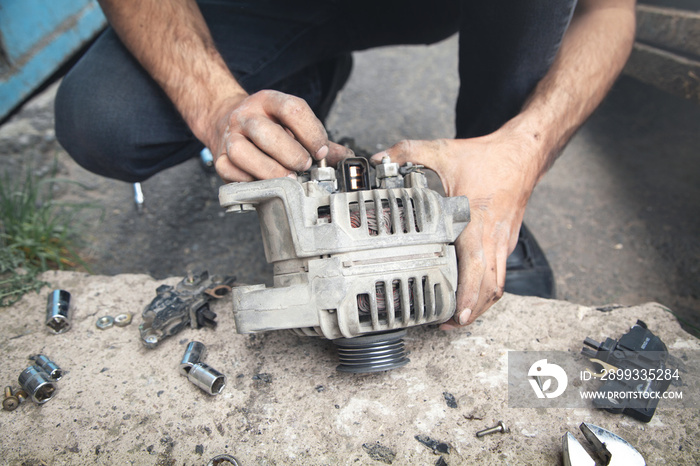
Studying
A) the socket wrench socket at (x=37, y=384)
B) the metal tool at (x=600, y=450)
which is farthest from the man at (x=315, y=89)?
the socket wrench socket at (x=37, y=384)

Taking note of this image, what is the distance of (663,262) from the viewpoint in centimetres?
265

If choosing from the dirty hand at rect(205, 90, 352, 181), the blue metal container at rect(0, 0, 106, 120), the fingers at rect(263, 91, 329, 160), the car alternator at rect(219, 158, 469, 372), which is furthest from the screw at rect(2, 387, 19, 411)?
the blue metal container at rect(0, 0, 106, 120)

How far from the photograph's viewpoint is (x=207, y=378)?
56.9 inches

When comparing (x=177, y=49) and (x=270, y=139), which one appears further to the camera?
(x=177, y=49)

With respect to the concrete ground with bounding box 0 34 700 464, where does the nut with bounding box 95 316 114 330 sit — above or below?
above

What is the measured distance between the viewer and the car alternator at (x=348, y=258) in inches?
48.7

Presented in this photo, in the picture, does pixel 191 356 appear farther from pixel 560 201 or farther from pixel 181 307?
pixel 560 201

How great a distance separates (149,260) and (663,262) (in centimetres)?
297

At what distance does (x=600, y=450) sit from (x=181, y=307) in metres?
1.42

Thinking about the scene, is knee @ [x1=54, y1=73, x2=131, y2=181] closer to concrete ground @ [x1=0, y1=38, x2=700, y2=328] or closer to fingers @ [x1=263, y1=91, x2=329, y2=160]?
concrete ground @ [x1=0, y1=38, x2=700, y2=328]

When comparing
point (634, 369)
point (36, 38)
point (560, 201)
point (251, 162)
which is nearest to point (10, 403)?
point (251, 162)

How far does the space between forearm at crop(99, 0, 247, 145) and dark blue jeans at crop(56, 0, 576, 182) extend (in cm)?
18

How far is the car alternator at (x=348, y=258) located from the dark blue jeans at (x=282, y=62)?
100cm

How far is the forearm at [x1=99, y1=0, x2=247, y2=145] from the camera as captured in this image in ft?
5.96
